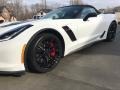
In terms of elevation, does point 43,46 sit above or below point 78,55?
above

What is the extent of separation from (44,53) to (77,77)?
752 millimetres

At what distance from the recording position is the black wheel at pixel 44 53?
4.21 metres

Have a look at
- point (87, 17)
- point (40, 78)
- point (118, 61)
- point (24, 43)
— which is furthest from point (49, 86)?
point (87, 17)

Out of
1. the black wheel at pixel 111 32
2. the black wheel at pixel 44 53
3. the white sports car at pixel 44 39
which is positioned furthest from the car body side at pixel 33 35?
the black wheel at pixel 111 32

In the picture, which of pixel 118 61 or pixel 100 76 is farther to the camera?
pixel 118 61

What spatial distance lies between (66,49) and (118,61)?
1.12 meters

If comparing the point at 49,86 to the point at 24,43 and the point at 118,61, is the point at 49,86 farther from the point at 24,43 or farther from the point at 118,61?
the point at 118,61

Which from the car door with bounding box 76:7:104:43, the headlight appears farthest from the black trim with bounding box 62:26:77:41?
the headlight

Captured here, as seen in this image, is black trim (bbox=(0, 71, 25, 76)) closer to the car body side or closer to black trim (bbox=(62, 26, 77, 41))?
the car body side

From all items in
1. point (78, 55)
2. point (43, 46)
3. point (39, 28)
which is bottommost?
point (78, 55)

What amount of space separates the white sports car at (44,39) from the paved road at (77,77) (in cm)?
19

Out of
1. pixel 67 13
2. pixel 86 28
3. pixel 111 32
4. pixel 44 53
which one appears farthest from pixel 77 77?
pixel 111 32

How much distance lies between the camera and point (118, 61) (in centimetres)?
517

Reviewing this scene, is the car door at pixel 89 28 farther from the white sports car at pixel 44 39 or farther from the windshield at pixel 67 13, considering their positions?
the windshield at pixel 67 13
